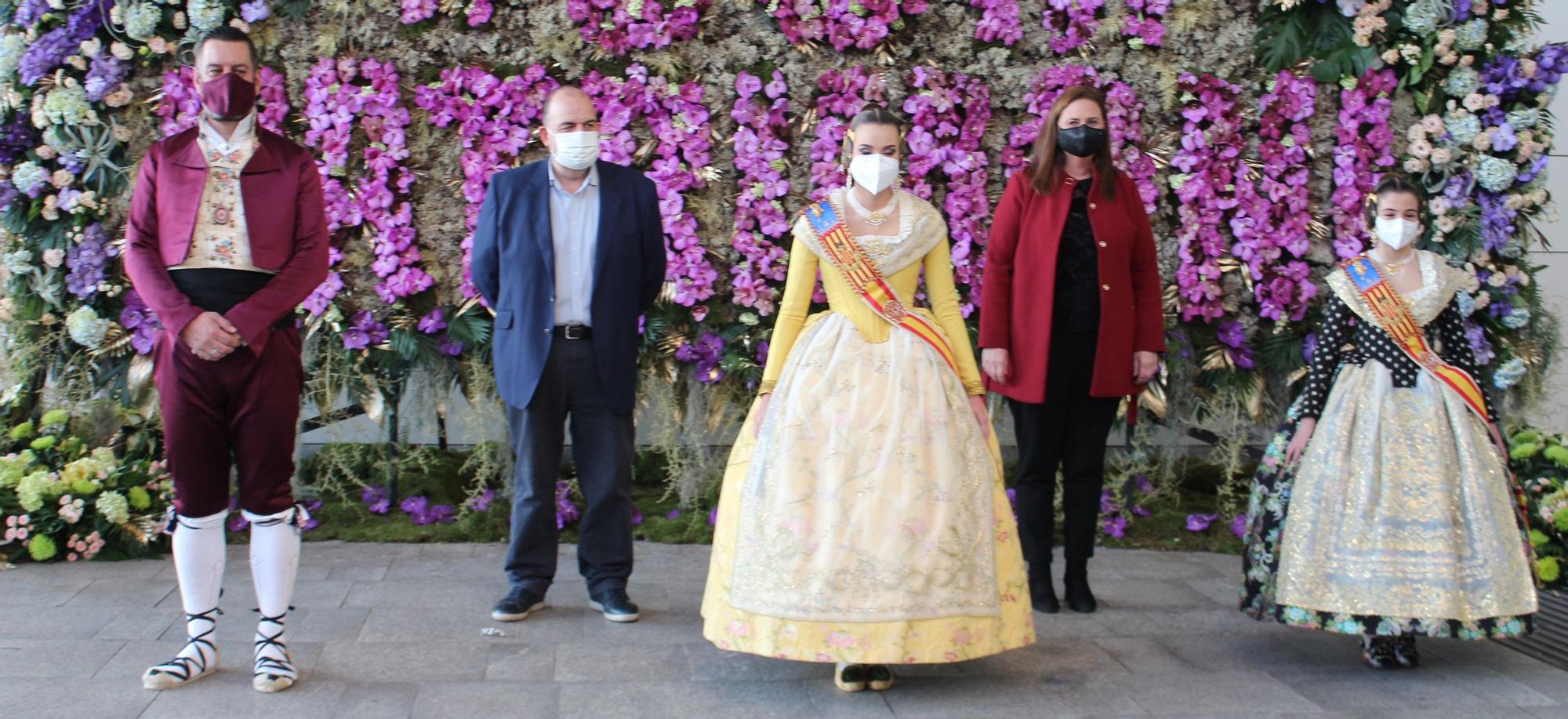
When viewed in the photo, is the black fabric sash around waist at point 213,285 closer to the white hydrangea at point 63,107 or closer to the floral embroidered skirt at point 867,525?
the floral embroidered skirt at point 867,525

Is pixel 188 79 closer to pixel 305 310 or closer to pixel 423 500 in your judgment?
pixel 305 310

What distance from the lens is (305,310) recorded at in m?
5.12

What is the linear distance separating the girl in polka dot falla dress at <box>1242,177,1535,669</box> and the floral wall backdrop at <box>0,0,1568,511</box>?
5.05ft

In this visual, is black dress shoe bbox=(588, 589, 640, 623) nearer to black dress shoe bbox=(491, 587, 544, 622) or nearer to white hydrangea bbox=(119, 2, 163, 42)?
black dress shoe bbox=(491, 587, 544, 622)

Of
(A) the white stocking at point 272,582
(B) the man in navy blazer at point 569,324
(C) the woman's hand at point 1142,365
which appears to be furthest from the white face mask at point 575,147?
(C) the woman's hand at point 1142,365

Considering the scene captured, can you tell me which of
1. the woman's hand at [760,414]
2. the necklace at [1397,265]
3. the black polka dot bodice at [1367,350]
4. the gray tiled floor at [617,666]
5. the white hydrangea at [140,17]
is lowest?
the gray tiled floor at [617,666]

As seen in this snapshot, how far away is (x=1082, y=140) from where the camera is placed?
3967 millimetres

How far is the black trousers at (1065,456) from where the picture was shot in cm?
411

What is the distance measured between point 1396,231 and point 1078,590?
1409mm

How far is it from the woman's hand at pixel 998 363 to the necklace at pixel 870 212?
724 mm

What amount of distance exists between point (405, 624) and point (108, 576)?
1.18 meters

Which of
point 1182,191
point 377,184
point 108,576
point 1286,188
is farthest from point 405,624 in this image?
point 1286,188

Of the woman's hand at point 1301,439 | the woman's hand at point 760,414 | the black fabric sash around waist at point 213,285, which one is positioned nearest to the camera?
the black fabric sash around waist at point 213,285

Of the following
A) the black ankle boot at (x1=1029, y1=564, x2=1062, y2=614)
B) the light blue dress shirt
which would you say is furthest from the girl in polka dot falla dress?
the light blue dress shirt
